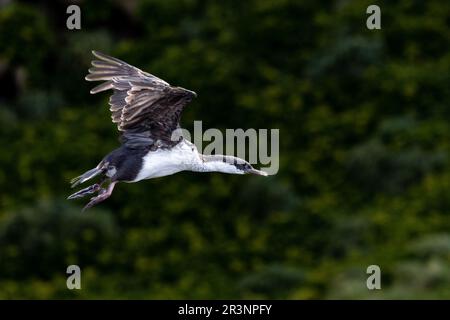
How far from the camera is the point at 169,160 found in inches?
422

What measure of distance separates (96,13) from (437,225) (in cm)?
844

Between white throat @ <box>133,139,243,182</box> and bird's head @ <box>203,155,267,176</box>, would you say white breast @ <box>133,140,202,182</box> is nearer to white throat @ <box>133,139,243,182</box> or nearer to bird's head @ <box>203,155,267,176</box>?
white throat @ <box>133,139,243,182</box>

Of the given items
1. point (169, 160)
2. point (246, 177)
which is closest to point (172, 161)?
point (169, 160)

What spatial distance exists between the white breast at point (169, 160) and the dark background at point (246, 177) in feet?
21.6

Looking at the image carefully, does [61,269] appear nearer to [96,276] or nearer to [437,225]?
[96,276]

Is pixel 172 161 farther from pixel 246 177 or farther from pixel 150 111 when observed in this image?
pixel 246 177

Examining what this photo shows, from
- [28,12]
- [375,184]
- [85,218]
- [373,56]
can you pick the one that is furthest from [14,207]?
[373,56]

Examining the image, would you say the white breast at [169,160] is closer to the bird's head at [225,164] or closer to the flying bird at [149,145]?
the flying bird at [149,145]

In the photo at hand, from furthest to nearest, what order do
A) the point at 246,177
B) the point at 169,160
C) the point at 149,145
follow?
the point at 246,177, the point at 149,145, the point at 169,160

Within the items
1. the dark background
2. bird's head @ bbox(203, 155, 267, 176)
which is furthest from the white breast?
the dark background

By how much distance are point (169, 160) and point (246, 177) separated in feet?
33.2

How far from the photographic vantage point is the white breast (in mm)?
10648

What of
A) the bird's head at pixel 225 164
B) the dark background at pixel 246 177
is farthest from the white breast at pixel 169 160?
the dark background at pixel 246 177

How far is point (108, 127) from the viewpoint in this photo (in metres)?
21.9
